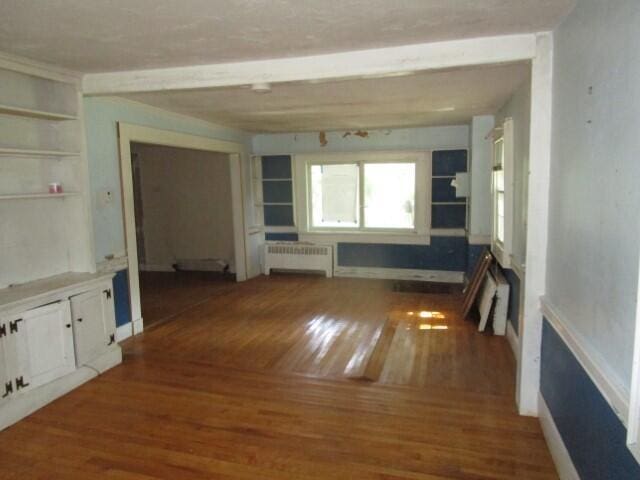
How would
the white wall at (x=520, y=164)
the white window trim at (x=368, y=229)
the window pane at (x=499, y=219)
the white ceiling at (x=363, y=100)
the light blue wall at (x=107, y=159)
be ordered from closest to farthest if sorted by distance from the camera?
the white wall at (x=520, y=164)
the white ceiling at (x=363, y=100)
the light blue wall at (x=107, y=159)
the window pane at (x=499, y=219)
the white window trim at (x=368, y=229)

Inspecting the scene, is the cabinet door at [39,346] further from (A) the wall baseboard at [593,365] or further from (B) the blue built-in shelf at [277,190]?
(B) the blue built-in shelf at [277,190]

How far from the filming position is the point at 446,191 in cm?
688

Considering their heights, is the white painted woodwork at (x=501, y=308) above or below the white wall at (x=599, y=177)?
below

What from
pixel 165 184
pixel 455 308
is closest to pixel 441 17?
pixel 455 308

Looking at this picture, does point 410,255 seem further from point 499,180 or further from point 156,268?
point 156,268

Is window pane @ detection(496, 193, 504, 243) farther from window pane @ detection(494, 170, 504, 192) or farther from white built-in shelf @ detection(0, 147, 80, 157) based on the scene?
white built-in shelf @ detection(0, 147, 80, 157)

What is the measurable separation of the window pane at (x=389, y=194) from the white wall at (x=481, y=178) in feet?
4.18

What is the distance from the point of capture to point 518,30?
2615mm

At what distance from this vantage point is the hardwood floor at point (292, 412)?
8.23ft

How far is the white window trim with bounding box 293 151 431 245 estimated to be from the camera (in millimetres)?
6977

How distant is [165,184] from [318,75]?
19.1 ft

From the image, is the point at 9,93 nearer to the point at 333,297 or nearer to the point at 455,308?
the point at 333,297

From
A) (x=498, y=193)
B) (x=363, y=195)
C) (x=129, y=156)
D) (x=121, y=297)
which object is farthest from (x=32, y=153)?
(x=363, y=195)

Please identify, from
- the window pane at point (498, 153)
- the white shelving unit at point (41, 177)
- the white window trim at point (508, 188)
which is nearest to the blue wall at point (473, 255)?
the window pane at point (498, 153)
